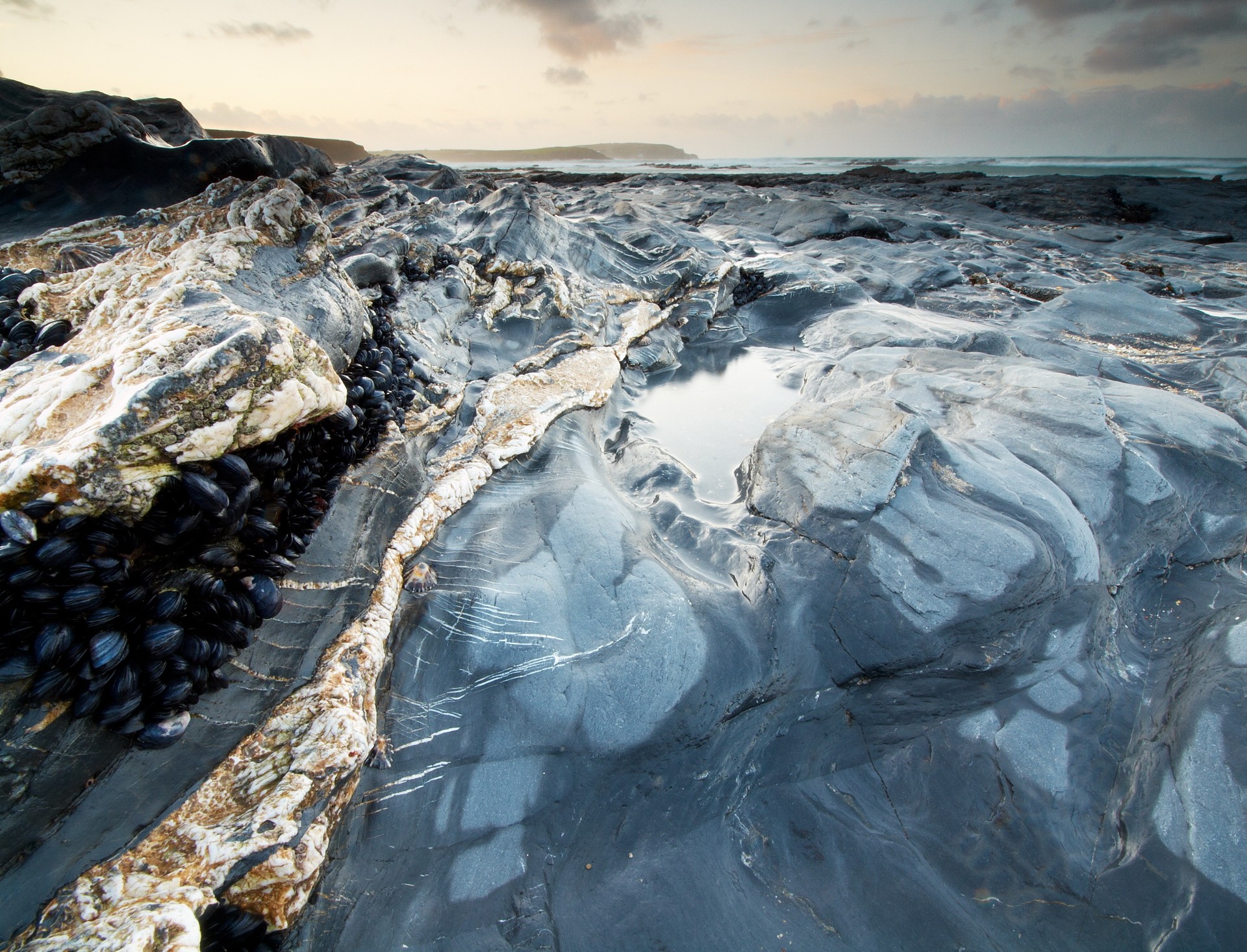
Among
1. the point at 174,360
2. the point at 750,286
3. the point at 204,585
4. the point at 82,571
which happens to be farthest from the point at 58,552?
the point at 750,286

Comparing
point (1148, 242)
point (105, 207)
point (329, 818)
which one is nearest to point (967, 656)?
point (329, 818)

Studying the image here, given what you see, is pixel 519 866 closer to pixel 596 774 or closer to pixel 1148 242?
pixel 596 774

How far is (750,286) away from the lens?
360 inches

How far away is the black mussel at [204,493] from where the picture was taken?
225cm

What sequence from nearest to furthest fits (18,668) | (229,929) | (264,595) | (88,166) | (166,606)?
(229,929), (18,668), (166,606), (264,595), (88,166)

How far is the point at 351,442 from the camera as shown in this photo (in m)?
3.49

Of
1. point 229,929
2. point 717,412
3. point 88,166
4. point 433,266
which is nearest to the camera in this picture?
point 229,929

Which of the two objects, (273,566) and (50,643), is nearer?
(50,643)

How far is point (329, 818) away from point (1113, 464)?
→ 492 cm

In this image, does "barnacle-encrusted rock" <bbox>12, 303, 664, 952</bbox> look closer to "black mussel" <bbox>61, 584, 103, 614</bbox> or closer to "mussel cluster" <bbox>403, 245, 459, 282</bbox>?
"black mussel" <bbox>61, 584, 103, 614</bbox>

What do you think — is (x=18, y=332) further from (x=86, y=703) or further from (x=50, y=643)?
(x=86, y=703)

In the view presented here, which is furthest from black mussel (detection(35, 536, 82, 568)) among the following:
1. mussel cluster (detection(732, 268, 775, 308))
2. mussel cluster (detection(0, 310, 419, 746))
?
mussel cluster (detection(732, 268, 775, 308))

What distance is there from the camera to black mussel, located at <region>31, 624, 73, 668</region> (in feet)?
6.06

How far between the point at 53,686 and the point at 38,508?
66 cm
